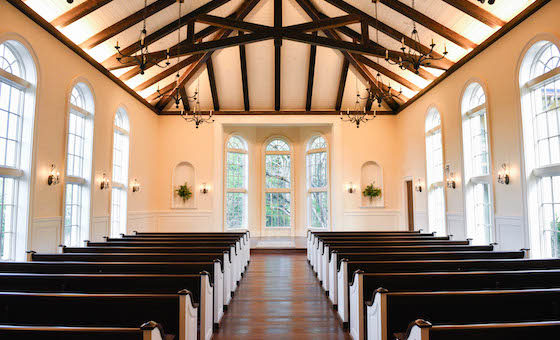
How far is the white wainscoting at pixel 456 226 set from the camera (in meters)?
7.54

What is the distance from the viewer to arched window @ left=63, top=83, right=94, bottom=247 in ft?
22.3

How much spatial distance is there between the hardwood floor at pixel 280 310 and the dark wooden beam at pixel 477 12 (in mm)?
5551

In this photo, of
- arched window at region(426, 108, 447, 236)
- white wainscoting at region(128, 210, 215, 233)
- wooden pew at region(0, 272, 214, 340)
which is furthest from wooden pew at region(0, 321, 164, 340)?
white wainscoting at region(128, 210, 215, 233)

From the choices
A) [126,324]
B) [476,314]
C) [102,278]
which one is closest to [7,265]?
[102,278]

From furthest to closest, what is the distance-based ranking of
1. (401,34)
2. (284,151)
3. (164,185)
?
(284,151) → (164,185) → (401,34)

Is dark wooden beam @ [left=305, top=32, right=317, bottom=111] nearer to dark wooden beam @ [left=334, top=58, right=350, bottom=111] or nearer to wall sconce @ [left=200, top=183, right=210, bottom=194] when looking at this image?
dark wooden beam @ [left=334, top=58, right=350, bottom=111]

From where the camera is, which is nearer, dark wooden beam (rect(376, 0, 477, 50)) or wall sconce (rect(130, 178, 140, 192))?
dark wooden beam (rect(376, 0, 477, 50))

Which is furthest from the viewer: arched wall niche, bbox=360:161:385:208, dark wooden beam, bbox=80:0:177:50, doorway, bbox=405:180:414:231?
arched wall niche, bbox=360:161:385:208

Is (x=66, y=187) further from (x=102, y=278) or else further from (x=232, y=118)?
(x=232, y=118)

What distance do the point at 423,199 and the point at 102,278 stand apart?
339 inches

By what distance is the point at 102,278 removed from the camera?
3191 millimetres

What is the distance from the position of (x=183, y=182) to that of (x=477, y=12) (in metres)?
9.56

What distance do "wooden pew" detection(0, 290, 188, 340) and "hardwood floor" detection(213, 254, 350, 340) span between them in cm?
119

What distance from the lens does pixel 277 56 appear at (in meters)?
9.81
